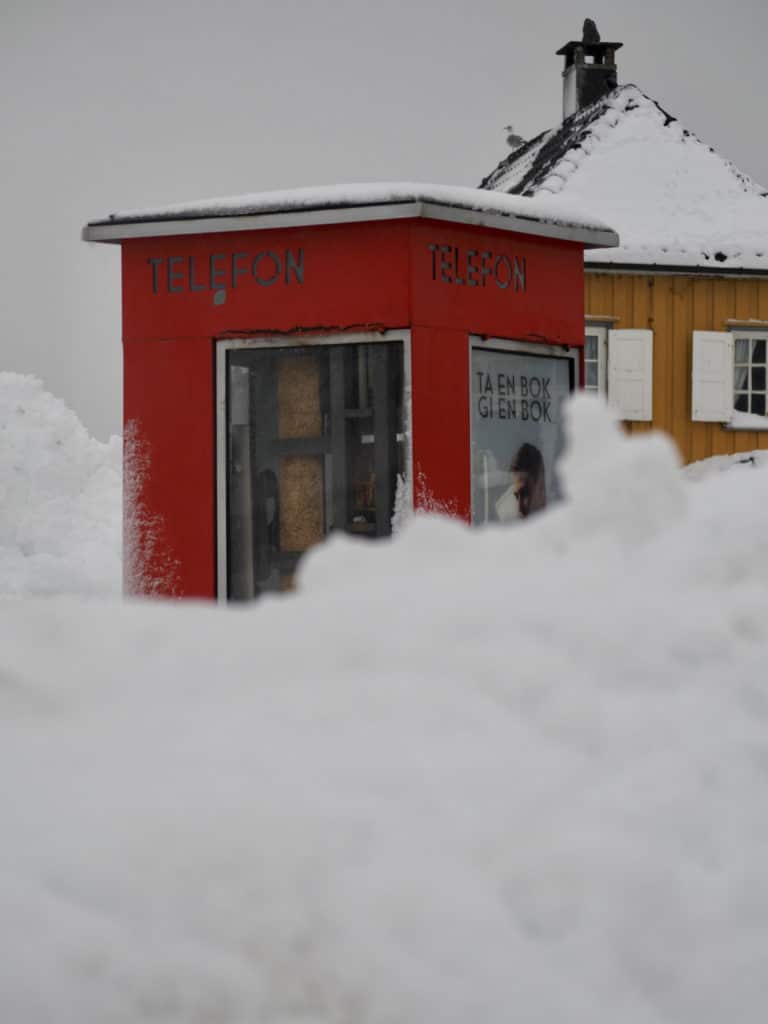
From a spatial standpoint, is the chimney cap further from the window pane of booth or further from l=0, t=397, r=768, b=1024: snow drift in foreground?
l=0, t=397, r=768, b=1024: snow drift in foreground

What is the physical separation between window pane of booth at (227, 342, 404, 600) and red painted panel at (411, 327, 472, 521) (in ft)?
0.41

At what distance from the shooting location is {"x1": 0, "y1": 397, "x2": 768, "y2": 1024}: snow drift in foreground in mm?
1877

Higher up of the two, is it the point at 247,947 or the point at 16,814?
the point at 16,814

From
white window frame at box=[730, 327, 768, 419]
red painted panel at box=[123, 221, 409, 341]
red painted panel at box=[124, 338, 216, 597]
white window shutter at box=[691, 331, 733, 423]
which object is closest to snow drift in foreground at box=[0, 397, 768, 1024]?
red painted panel at box=[123, 221, 409, 341]

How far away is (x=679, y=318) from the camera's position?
47.9ft

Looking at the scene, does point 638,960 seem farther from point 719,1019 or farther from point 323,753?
point 323,753

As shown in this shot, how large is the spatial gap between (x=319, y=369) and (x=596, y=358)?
6789 millimetres

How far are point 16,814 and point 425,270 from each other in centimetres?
632

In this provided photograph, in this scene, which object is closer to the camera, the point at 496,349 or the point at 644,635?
the point at 644,635

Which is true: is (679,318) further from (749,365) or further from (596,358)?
(749,365)

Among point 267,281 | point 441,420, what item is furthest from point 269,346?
point 441,420

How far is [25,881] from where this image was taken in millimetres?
1894

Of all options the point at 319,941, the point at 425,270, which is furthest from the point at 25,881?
the point at 425,270

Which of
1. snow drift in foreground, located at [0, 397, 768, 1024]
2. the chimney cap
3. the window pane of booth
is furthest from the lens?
the chimney cap
